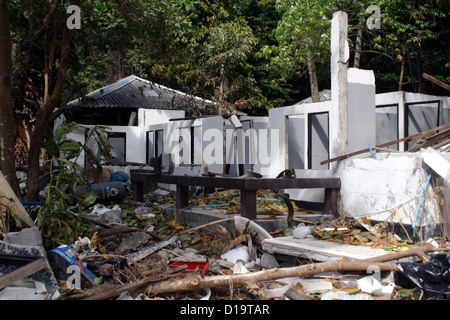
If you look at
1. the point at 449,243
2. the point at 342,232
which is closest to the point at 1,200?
the point at 342,232

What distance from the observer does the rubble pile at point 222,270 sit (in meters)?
4.10

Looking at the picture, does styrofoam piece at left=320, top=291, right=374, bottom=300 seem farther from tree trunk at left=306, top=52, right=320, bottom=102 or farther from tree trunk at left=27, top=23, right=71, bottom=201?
tree trunk at left=306, top=52, right=320, bottom=102

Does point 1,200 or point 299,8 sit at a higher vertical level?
point 299,8

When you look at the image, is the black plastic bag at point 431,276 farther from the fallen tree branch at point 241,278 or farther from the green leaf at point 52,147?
the green leaf at point 52,147

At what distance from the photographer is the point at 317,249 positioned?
5.06 m

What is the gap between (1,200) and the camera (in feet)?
17.1

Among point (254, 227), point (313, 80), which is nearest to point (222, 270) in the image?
point (254, 227)

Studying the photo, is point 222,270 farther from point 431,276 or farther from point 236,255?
point 431,276

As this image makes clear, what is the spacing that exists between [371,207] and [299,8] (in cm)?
1175

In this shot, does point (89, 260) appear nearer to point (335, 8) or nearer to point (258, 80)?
point (335, 8)

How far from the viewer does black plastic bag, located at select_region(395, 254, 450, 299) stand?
403cm

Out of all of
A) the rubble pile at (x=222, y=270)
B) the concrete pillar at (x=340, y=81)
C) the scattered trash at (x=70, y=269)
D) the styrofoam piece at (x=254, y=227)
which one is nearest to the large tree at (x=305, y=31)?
the concrete pillar at (x=340, y=81)

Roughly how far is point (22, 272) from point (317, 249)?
Result: 10.1 ft

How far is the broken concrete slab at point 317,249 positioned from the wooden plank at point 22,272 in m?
2.57
